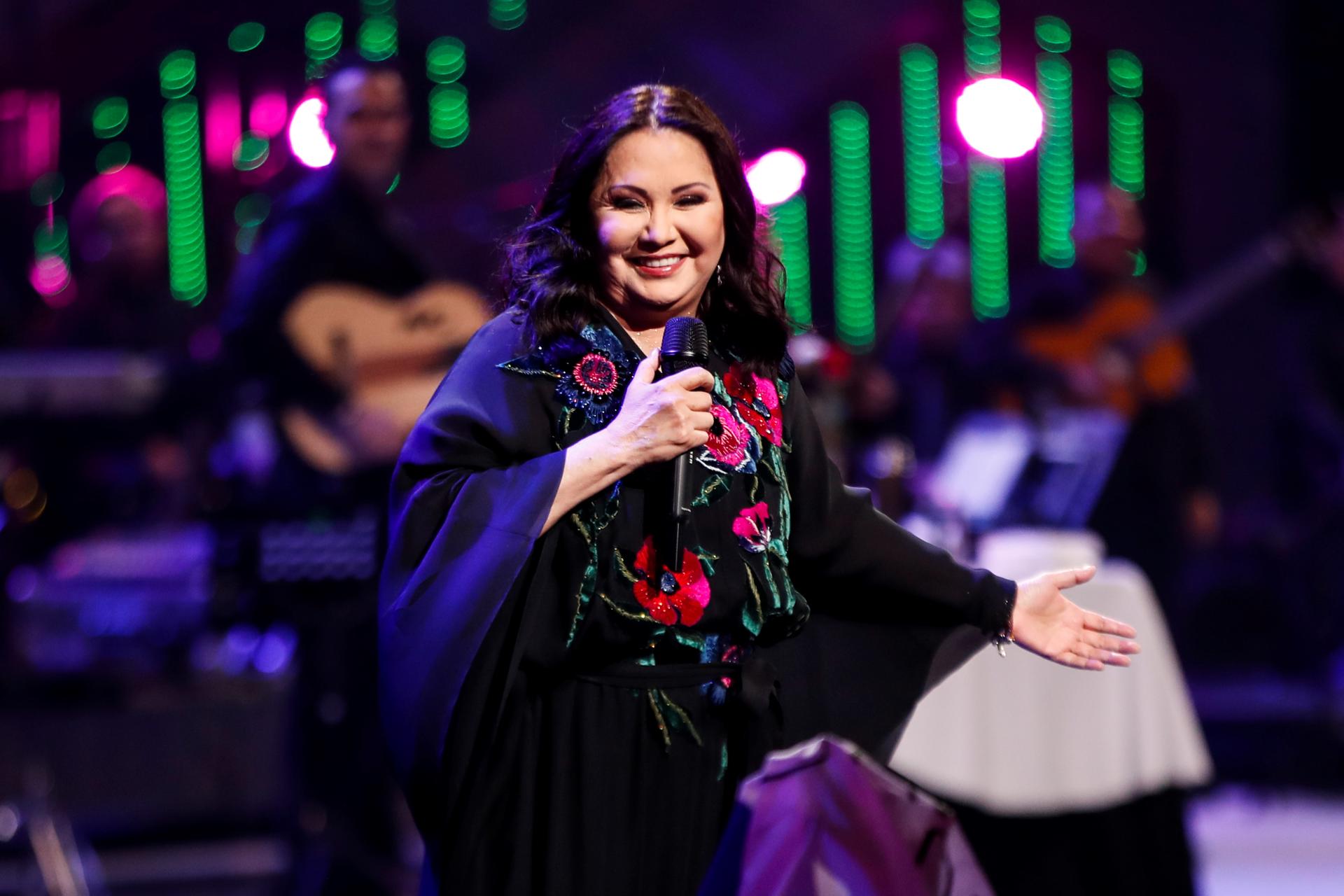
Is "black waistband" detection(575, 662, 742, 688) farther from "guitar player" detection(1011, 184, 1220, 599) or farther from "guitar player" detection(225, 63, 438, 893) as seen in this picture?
"guitar player" detection(1011, 184, 1220, 599)

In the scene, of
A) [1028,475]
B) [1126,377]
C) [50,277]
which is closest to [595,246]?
[1028,475]

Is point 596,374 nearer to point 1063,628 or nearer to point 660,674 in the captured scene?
point 660,674

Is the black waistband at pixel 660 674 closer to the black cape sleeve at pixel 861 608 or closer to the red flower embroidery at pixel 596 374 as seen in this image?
the black cape sleeve at pixel 861 608

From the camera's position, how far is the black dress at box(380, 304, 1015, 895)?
1.85m

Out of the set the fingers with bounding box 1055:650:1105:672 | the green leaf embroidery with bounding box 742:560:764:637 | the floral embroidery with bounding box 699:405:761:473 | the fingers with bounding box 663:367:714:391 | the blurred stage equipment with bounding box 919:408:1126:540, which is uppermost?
the fingers with bounding box 663:367:714:391

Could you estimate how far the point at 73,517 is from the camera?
4.66 metres

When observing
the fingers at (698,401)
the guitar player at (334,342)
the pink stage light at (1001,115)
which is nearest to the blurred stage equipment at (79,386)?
the guitar player at (334,342)

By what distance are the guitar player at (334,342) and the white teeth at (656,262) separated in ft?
6.71

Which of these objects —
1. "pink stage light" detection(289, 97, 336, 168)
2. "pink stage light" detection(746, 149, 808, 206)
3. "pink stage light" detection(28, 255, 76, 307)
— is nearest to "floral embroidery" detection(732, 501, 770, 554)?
"pink stage light" detection(289, 97, 336, 168)

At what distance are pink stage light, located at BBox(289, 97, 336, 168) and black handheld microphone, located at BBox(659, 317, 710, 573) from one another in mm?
3269

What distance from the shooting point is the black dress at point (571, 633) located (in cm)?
185

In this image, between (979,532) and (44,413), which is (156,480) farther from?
(979,532)

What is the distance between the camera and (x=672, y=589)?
193 centimetres

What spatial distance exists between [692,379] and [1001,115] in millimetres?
5002
